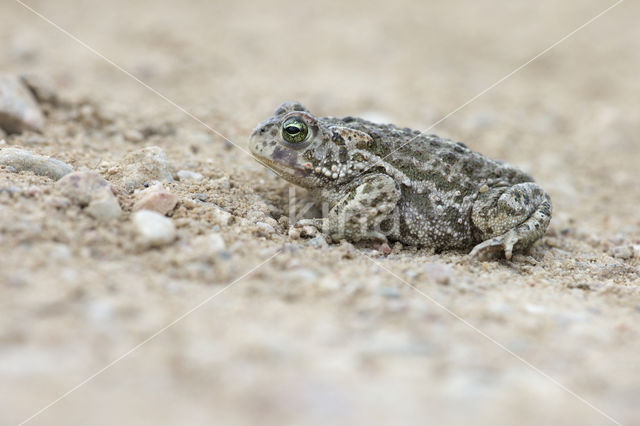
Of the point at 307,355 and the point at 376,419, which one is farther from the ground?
the point at 307,355

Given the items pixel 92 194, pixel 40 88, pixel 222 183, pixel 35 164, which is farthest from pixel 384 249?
pixel 40 88

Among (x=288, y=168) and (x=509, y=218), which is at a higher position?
(x=288, y=168)

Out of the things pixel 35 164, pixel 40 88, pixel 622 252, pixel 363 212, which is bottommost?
pixel 622 252

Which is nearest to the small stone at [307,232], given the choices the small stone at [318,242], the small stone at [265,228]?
the small stone at [318,242]

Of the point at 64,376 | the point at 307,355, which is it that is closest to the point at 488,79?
the point at 307,355

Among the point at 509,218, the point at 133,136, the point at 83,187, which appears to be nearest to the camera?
the point at 83,187

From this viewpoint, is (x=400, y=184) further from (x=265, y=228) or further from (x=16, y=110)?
(x=16, y=110)

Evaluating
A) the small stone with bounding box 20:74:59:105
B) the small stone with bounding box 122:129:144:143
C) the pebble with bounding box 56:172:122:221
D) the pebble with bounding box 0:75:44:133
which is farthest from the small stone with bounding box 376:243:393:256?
the small stone with bounding box 20:74:59:105

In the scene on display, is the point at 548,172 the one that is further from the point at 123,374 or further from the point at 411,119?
the point at 123,374
